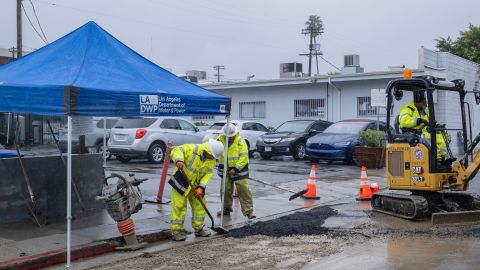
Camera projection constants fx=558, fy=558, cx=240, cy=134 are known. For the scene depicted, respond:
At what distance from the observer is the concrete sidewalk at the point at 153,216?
7.41m

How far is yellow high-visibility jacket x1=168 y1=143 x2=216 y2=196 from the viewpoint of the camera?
26.4 feet

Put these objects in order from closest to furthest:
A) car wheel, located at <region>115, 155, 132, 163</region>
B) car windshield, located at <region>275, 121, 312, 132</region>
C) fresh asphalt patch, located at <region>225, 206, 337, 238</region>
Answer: fresh asphalt patch, located at <region>225, 206, 337, 238</region>
car wheel, located at <region>115, 155, 132, 163</region>
car windshield, located at <region>275, 121, 312, 132</region>

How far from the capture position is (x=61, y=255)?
7.02 metres

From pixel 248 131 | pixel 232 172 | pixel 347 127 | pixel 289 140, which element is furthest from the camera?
pixel 248 131

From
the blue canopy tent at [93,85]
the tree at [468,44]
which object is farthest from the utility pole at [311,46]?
the blue canopy tent at [93,85]

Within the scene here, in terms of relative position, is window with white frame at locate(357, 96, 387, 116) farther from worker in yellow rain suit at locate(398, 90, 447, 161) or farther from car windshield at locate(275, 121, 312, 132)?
worker in yellow rain suit at locate(398, 90, 447, 161)

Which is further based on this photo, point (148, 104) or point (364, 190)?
point (364, 190)

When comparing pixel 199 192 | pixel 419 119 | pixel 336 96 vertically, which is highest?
pixel 336 96

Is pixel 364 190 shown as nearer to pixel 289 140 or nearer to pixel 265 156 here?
pixel 289 140

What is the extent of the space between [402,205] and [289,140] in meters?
10.4

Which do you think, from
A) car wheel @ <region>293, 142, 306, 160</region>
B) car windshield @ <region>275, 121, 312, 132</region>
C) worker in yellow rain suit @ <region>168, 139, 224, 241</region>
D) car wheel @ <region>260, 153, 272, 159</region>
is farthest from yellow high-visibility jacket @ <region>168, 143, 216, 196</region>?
car windshield @ <region>275, 121, 312, 132</region>

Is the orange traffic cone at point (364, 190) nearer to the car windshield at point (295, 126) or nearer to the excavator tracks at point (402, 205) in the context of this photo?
the excavator tracks at point (402, 205)

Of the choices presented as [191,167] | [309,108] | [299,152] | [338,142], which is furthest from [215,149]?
[309,108]

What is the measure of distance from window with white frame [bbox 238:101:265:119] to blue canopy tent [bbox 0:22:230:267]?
19.3 m
